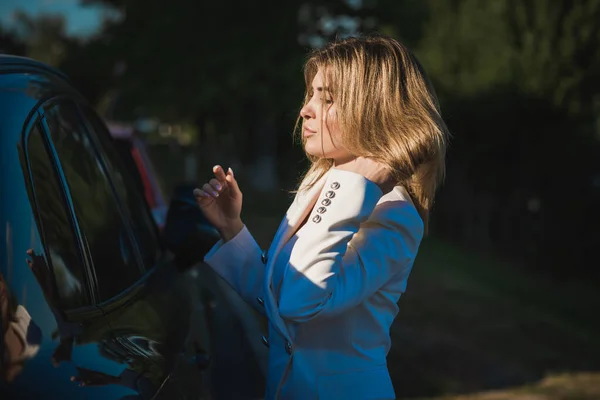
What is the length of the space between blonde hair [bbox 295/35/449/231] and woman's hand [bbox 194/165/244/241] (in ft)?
1.28

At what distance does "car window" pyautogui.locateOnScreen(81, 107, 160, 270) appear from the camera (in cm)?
291

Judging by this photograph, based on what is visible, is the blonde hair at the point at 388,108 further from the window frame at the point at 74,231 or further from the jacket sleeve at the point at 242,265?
the window frame at the point at 74,231

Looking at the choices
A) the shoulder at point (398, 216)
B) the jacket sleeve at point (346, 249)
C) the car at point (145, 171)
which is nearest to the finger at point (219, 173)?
the jacket sleeve at point (346, 249)

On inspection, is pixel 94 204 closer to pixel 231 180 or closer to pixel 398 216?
pixel 231 180

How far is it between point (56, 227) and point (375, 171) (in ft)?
2.57

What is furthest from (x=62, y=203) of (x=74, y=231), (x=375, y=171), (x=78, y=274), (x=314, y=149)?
(x=375, y=171)

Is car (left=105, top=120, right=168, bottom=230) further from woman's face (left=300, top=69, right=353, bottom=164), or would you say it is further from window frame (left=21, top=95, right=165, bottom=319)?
woman's face (left=300, top=69, right=353, bottom=164)

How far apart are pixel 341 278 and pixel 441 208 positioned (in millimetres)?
20220

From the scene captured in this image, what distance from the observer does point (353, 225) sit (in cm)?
209

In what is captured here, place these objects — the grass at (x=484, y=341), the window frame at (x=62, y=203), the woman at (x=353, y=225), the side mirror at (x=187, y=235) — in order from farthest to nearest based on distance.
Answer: the grass at (x=484, y=341)
the side mirror at (x=187, y=235)
the woman at (x=353, y=225)
the window frame at (x=62, y=203)

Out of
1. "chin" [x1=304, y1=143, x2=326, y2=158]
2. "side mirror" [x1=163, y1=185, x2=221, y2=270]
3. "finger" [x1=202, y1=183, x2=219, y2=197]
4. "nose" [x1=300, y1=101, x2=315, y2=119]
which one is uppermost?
"nose" [x1=300, y1=101, x2=315, y2=119]

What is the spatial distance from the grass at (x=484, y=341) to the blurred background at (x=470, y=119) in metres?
0.04

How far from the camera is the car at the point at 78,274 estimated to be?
1.61m

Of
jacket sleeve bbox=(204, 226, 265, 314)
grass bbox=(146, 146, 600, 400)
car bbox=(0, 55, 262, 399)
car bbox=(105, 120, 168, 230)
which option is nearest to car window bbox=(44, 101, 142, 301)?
car bbox=(0, 55, 262, 399)
